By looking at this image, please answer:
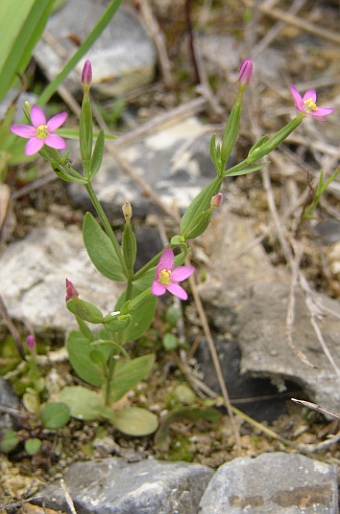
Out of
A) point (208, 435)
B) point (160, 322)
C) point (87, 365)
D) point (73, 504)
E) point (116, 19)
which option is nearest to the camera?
point (73, 504)

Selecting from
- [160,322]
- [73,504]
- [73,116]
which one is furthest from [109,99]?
[73,504]

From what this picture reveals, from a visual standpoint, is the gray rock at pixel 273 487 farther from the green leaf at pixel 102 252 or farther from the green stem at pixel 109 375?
the green leaf at pixel 102 252

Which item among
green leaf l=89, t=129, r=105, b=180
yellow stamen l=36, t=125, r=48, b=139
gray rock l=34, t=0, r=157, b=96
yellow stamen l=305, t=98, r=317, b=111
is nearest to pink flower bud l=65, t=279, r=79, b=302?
green leaf l=89, t=129, r=105, b=180

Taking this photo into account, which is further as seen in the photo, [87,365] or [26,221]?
[26,221]

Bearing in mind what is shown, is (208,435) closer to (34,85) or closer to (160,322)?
(160,322)

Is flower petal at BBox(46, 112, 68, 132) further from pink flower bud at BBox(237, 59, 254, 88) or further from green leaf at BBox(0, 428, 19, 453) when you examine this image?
green leaf at BBox(0, 428, 19, 453)

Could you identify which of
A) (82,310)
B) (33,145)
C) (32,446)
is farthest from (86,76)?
(32,446)
